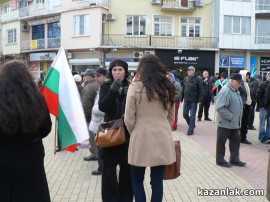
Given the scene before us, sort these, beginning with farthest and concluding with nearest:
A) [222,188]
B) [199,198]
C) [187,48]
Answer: [187,48], [222,188], [199,198]

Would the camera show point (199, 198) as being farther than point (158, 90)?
Yes

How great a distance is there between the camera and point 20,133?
276 centimetres

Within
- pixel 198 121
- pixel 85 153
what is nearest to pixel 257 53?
pixel 198 121

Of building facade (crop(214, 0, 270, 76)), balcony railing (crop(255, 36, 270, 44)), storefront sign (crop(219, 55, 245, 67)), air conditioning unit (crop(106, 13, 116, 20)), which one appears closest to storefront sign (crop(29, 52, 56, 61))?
air conditioning unit (crop(106, 13, 116, 20))

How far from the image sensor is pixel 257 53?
30578 millimetres

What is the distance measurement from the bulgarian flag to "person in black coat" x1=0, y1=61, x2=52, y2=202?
84 cm

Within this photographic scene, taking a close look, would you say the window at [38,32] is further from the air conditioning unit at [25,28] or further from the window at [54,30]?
the window at [54,30]

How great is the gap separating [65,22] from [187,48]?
1100cm

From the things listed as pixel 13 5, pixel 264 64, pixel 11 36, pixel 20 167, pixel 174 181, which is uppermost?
pixel 13 5

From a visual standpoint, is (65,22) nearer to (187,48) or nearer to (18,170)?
(187,48)

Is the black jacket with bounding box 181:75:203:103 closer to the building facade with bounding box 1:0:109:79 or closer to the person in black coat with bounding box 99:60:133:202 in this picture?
the person in black coat with bounding box 99:60:133:202

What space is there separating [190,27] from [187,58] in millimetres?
2933

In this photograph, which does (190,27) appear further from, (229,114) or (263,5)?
(229,114)

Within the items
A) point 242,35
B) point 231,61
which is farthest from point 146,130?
point 242,35
